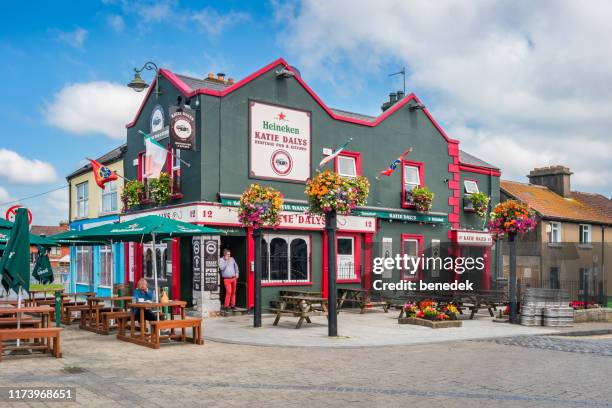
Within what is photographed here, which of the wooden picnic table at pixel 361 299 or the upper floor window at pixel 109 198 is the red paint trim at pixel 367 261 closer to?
the wooden picnic table at pixel 361 299

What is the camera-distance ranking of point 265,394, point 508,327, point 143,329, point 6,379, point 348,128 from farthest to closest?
point 348,128
point 508,327
point 143,329
point 6,379
point 265,394

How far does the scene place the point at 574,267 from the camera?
857 inches

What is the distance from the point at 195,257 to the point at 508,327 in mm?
8735

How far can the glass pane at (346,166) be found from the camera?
2120 cm

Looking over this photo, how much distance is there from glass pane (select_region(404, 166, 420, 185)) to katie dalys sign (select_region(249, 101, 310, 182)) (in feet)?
15.0

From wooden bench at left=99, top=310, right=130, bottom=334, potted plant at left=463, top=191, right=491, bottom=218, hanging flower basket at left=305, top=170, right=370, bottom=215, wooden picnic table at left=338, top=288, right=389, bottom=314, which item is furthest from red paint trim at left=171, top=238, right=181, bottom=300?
potted plant at left=463, top=191, right=491, bottom=218

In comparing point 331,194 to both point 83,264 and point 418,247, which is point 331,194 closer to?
point 418,247

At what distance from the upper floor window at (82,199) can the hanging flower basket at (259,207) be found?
1283 cm

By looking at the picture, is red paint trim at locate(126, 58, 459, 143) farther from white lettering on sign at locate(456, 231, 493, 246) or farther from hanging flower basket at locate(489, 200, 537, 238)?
hanging flower basket at locate(489, 200, 537, 238)

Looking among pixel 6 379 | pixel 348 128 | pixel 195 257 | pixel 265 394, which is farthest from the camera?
pixel 348 128

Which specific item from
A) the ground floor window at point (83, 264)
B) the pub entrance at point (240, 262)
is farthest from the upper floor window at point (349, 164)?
the ground floor window at point (83, 264)

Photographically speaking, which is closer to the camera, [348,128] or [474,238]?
[348,128]

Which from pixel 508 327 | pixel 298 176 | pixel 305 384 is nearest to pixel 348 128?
pixel 298 176

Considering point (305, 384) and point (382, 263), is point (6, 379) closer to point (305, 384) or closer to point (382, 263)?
point (305, 384)
